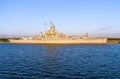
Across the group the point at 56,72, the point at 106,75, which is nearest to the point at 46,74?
the point at 56,72

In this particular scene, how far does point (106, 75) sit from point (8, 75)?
11724mm

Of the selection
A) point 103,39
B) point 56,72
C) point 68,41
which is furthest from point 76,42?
point 56,72

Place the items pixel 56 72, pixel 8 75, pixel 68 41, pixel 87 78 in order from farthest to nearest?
1. pixel 68 41
2. pixel 56 72
3. pixel 8 75
4. pixel 87 78

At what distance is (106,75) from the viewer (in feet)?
99.9

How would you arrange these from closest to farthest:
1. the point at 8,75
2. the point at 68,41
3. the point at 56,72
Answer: the point at 8,75
the point at 56,72
the point at 68,41

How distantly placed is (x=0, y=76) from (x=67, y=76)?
310 inches

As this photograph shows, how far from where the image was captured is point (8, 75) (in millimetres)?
30688

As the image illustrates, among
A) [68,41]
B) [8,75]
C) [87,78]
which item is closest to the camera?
[87,78]

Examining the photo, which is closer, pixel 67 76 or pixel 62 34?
pixel 67 76

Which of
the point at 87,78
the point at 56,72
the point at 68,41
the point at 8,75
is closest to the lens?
the point at 87,78

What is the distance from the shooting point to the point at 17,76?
3011 centimetres

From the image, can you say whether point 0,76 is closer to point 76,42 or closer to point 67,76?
point 67,76

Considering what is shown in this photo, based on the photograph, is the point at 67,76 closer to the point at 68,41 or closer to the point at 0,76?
the point at 0,76

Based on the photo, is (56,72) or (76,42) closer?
(56,72)
